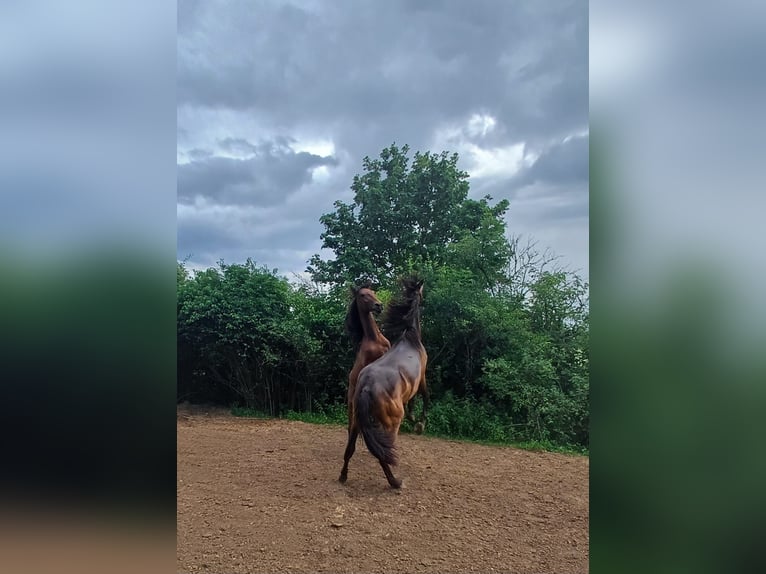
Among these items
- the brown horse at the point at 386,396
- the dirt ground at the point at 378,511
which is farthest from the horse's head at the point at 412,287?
the dirt ground at the point at 378,511

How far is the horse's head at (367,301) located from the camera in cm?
395

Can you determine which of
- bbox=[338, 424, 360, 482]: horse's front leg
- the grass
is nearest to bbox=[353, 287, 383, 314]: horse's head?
bbox=[338, 424, 360, 482]: horse's front leg

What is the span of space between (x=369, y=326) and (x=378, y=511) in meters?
1.63

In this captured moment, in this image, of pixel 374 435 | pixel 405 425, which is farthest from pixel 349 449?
pixel 405 425

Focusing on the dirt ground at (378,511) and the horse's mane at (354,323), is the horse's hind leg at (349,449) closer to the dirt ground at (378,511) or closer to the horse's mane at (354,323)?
the dirt ground at (378,511)

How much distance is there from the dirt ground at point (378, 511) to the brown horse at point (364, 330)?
94 centimetres

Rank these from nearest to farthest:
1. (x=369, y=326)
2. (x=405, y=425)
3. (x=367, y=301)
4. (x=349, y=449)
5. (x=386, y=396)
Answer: (x=386, y=396)
(x=349, y=449)
(x=367, y=301)
(x=369, y=326)
(x=405, y=425)

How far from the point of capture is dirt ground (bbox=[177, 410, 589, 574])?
9.46ft

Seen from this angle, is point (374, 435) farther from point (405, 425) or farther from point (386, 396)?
point (405, 425)

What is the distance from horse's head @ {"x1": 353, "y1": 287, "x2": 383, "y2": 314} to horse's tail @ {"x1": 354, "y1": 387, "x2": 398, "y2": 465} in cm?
86

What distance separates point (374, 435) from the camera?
3.43 meters

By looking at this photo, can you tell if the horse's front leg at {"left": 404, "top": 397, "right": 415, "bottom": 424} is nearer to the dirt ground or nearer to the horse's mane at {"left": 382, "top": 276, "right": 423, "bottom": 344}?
the dirt ground
